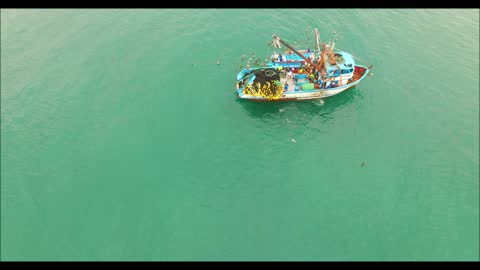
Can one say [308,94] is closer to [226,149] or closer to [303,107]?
[303,107]

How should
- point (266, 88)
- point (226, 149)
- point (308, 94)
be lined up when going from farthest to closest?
point (308, 94) < point (266, 88) < point (226, 149)

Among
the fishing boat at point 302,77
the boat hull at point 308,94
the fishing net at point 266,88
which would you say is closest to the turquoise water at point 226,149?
the boat hull at point 308,94

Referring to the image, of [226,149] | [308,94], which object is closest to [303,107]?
[308,94]

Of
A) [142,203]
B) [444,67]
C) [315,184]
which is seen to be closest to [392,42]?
[444,67]

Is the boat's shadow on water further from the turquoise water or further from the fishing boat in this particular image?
the fishing boat

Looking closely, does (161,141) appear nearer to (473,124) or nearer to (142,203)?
(142,203)

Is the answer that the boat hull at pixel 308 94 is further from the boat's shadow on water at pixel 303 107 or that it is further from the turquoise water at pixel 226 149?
the turquoise water at pixel 226 149

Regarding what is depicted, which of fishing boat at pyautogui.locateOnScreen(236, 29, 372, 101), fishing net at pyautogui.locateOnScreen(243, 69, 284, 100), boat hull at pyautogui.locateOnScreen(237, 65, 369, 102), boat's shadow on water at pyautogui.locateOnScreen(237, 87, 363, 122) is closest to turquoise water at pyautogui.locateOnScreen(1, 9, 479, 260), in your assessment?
boat's shadow on water at pyautogui.locateOnScreen(237, 87, 363, 122)
